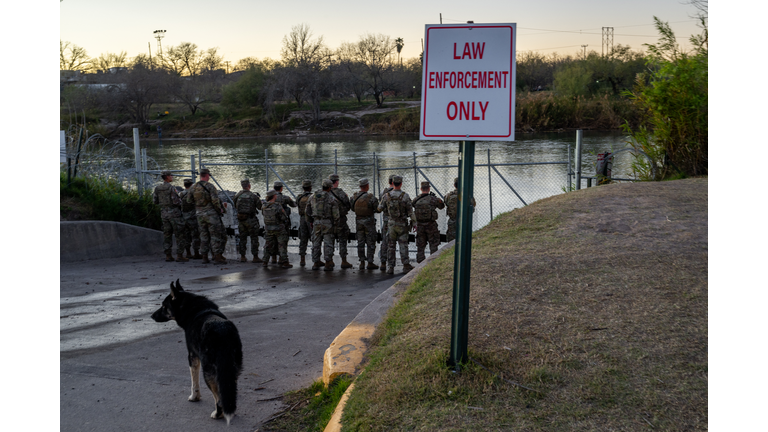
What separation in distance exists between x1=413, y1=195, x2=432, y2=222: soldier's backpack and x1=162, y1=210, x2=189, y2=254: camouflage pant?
19.9 ft

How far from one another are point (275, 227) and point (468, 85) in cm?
969

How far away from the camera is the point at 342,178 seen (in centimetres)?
2938

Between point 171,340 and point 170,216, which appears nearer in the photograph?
point 171,340

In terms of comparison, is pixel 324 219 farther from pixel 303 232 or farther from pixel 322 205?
pixel 303 232

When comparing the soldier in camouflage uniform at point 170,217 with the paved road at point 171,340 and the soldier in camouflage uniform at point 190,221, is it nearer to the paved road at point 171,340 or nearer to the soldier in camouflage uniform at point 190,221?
the soldier in camouflage uniform at point 190,221

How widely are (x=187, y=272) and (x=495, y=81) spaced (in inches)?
390

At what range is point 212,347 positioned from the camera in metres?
4.54

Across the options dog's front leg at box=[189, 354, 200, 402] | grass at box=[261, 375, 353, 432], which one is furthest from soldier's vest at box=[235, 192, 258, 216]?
grass at box=[261, 375, 353, 432]

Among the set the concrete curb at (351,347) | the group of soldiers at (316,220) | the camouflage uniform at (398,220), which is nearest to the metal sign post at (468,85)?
the concrete curb at (351,347)

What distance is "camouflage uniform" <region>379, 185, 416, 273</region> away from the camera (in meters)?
12.0

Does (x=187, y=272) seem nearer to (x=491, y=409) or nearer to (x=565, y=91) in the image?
(x=491, y=409)

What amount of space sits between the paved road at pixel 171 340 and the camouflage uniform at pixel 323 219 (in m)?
1.02

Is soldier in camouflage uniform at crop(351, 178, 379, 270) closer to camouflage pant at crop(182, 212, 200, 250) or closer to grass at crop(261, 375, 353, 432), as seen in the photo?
camouflage pant at crop(182, 212, 200, 250)

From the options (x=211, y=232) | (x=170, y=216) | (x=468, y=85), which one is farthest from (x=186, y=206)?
(x=468, y=85)
